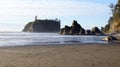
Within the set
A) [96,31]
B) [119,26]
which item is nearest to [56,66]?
[119,26]

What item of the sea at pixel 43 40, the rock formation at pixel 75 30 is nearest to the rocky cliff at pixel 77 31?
the rock formation at pixel 75 30

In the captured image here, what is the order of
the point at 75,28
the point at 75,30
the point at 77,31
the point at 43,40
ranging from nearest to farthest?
the point at 43,40
the point at 77,31
the point at 75,30
the point at 75,28

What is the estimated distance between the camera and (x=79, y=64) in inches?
756

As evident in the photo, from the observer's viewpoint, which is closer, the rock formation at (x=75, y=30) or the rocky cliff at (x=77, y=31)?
the rocky cliff at (x=77, y=31)

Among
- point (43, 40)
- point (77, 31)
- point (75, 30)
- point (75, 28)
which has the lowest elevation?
point (43, 40)

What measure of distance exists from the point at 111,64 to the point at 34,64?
479 cm

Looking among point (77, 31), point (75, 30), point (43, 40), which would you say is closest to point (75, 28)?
point (75, 30)

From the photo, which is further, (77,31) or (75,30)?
(75,30)

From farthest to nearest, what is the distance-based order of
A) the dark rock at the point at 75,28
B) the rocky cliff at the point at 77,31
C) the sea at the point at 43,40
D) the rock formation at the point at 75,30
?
the dark rock at the point at 75,28
the rock formation at the point at 75,30
the rocky cliff at the point at 77,31
the sea at the point at 43,40

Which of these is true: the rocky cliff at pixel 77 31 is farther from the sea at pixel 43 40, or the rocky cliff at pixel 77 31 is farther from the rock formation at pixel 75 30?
the sea at pixel 43 40

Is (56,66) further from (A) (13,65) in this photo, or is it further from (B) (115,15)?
(B) (115,15)

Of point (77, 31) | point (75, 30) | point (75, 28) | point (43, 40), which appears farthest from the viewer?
point (75, 28)

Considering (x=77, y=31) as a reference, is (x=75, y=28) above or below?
above

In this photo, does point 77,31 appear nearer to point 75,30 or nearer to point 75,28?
point 75,30
